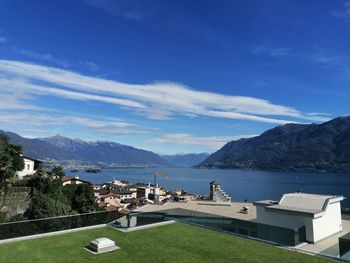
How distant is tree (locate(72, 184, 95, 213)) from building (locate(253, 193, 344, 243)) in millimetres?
30081

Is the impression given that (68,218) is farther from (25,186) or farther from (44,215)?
(25,186)

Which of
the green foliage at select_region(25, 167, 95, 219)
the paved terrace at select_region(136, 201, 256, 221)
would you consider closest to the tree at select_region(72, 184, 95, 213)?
the green foliage at select_region(25, 167, 95, 219)

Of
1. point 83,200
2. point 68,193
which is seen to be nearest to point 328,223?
point 83,200

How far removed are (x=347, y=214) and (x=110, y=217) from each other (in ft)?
50.2

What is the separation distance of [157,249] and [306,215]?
7.50 m

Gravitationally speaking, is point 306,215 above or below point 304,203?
below

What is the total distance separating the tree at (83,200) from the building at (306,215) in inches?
1184

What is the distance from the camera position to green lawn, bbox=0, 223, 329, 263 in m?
12.9

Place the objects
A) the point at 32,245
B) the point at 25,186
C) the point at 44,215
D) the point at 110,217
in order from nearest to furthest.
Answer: the point at 32,245
the point at 110,217
the point at 44,215
the point at 25,186

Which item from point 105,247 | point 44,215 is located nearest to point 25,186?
point 44,215

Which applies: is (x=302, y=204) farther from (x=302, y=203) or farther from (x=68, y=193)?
(x=68, y=193)

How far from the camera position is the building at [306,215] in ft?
52.1

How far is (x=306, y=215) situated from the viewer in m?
16.1

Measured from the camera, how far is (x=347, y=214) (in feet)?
70.9
